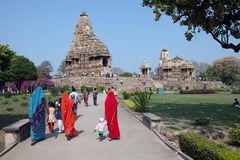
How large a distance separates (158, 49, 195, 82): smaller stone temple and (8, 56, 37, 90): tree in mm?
28258

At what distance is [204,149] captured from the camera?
25.6ft

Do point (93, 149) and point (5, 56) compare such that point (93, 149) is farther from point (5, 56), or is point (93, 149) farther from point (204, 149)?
point (5, 56)

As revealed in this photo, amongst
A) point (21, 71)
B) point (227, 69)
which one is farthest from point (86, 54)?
point (227, 69)

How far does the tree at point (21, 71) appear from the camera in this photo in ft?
199

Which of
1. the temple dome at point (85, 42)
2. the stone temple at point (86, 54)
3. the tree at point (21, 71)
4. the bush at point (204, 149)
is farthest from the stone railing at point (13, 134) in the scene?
the tree at point (21, 71)

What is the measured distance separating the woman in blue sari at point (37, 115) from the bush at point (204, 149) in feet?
14.5

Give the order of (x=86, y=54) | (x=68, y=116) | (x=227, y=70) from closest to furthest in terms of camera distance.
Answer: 1. (x=68, y=116)
2. (x=86, y=54)
3. (x=227, y=70)

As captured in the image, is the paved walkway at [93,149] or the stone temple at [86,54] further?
the stone temple at [86,54]

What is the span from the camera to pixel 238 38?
20.4m

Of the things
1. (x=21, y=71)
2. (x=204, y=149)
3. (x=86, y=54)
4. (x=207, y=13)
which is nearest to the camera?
(x=204, y=149)

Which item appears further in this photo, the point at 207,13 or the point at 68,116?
the point at 207,13

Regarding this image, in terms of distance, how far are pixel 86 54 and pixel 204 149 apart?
5498cm

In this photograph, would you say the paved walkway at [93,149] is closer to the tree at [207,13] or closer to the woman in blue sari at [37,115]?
the woman in blue sari at [37,115]

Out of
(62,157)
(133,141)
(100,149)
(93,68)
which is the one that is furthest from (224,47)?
(93,68)
